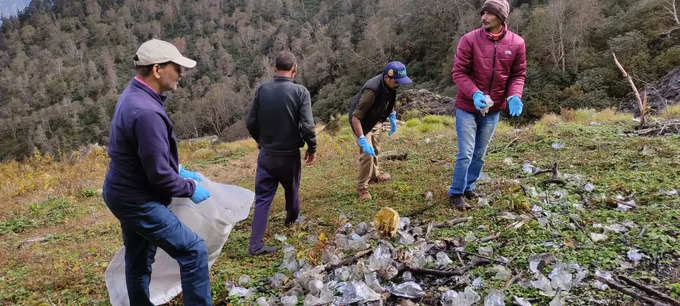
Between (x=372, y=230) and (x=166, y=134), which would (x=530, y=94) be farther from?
(x=166, y=134)

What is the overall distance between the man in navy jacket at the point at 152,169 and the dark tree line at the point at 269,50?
53.9ft

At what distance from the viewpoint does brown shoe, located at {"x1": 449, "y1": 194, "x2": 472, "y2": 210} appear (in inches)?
159

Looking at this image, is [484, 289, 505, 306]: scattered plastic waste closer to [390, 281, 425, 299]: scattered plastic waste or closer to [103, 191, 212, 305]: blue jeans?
[390, 281, 425, 299]: scattered plastic waste

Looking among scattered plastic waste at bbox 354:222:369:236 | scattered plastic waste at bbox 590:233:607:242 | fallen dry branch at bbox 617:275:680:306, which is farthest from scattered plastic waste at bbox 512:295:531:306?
scattered plastic waste at bbox 354:222:369:236

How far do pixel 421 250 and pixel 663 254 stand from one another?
66.9 inches

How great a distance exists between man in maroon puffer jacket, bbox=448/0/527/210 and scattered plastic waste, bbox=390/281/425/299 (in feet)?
5.13

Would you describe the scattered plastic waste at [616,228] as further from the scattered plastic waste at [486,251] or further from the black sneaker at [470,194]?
the black sneaker at [470,194]

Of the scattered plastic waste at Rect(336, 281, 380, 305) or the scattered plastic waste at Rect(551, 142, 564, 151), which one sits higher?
the scattered plastic waste at Rect(336, 281, 380, 305)

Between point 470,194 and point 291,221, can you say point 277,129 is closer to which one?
point 291,221

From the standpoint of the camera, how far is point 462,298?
2473 millimetres

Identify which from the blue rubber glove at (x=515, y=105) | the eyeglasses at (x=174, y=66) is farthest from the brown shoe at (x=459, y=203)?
the eyeglasses at (x=174, y=66)

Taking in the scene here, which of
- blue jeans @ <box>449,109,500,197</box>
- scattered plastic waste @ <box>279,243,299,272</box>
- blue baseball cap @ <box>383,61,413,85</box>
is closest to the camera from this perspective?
scattered plastic waste @ <box>279,243,299,272</box>

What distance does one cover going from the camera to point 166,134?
230cm

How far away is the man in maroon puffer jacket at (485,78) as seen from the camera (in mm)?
3634
